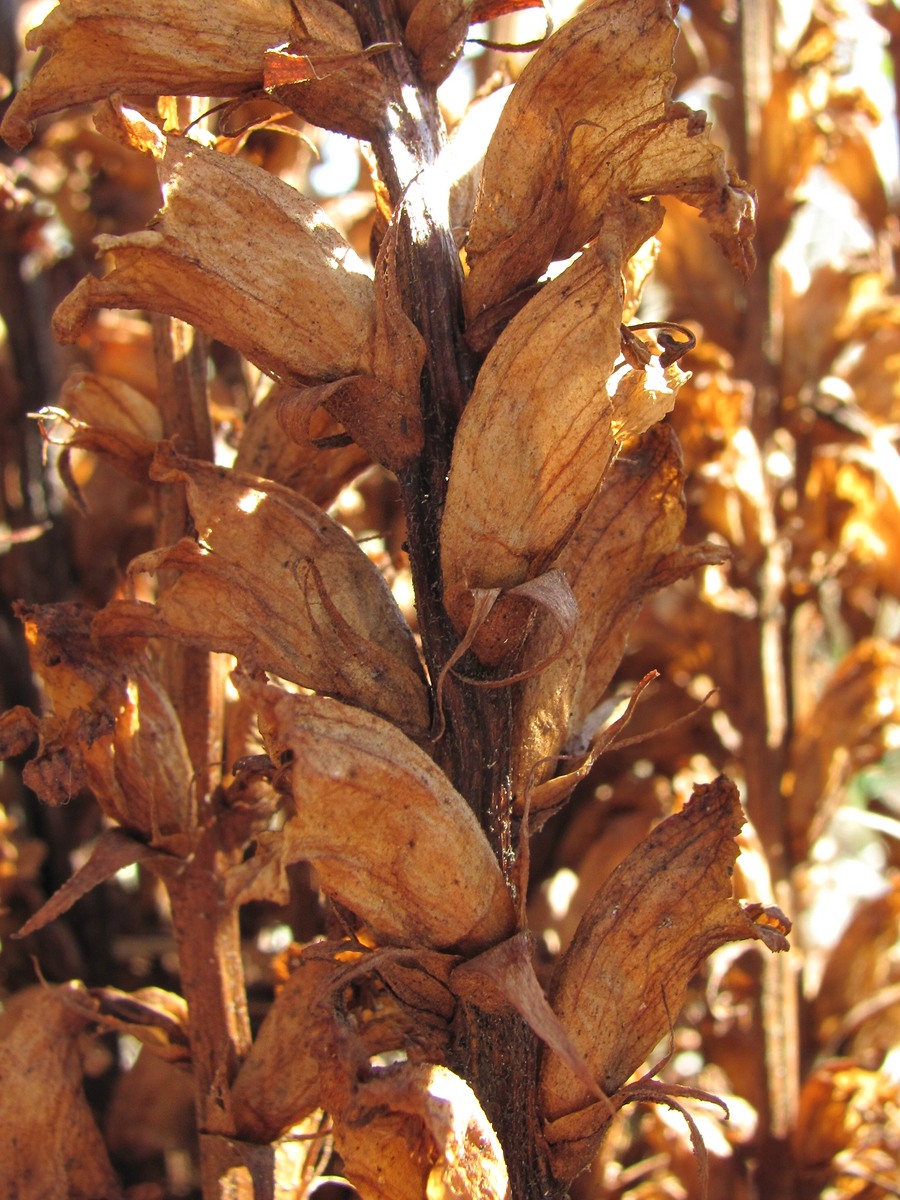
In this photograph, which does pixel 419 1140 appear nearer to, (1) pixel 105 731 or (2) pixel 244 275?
(1) pixel 105 731

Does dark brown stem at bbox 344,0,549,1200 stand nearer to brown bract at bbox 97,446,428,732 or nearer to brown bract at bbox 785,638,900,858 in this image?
brown bract at bbox 97,446,428,732

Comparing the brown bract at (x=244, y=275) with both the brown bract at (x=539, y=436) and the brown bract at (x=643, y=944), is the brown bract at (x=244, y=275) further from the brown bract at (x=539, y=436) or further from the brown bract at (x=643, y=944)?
the brown bract at (x=643, y=944)

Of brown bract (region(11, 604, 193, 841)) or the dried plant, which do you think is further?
brown bract (region(11, 604, 193, 841))

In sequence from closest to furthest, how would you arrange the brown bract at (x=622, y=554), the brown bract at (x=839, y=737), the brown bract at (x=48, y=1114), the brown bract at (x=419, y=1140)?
the brown bract at (x=419, y=1140) < the brown bract at (x=622, y=554) < the brown bract at (x=48, y=1114) < the brown bract at (x=839, y=737)

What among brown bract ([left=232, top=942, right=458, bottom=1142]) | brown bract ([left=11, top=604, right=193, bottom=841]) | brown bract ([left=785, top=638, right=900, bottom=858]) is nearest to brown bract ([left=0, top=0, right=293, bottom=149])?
brown bract ([left=11, top=604, right=193, bottom=841])

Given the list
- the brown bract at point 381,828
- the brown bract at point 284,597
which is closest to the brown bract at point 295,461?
the brown bract at point 284,597
